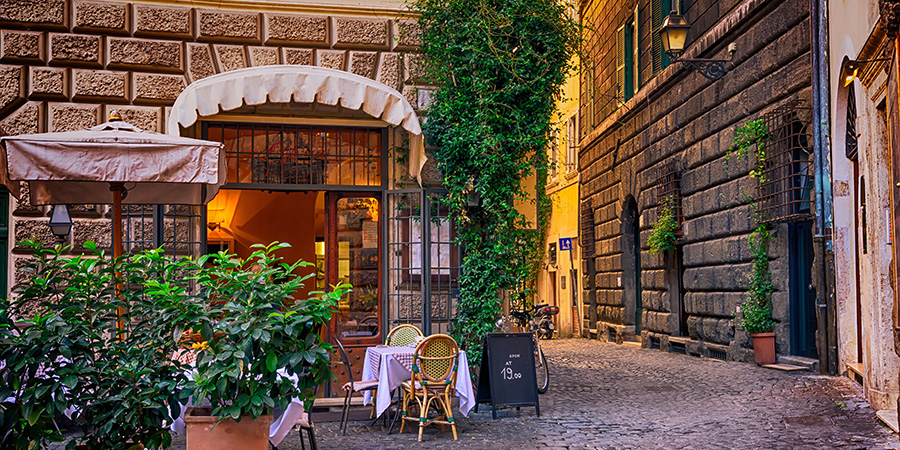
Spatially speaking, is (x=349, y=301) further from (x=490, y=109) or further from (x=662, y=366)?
(x=662, y=366)

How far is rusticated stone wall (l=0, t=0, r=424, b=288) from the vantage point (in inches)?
364

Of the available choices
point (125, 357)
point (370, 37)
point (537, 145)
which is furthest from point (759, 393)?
point (125, 357)

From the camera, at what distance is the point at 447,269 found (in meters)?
10.5

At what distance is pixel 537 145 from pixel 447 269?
177 cm

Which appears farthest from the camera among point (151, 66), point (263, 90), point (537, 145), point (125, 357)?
point (537, 145)

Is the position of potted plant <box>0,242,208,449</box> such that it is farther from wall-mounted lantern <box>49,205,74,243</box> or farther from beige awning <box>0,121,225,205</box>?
wall-mounted lantern <box>49,205,74,243</box>

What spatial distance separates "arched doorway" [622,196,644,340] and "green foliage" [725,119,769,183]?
7224 millimetres

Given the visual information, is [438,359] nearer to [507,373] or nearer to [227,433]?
[507,373]

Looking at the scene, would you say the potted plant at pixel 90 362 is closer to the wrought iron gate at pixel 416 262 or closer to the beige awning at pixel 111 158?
the beige awning at pixel 111 158

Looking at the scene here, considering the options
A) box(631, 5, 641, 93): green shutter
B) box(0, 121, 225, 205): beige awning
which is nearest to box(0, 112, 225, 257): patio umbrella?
box(0, 121, 225, 205): beige awning

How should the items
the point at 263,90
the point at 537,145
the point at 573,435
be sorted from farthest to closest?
the point at 537,145
the point at 263,90
the point at 573,435

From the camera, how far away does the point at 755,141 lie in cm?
1298

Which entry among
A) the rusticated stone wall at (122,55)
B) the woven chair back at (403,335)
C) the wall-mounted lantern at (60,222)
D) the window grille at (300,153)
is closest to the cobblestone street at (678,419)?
the woven chair back at (403,335)

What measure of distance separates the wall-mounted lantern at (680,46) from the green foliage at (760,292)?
2921mm
